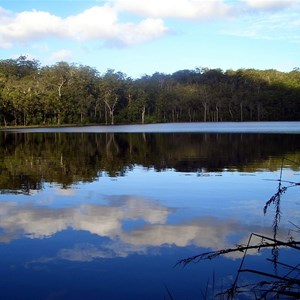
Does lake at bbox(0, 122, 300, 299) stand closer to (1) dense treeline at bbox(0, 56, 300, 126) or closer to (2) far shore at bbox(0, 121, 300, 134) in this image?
(2) far shore at bbox(0, 121, 300, 134)

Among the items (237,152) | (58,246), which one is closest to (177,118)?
(237,152)

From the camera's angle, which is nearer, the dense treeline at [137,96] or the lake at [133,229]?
the lake at [133,229]

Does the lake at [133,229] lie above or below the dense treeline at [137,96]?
below

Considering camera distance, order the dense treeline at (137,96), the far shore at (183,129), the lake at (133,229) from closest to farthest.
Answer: the lake at (133,229) → the far shore at (183,129) → the dense treeline at (137,96)

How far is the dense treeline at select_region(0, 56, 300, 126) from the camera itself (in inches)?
3780

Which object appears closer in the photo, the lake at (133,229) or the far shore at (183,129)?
the lake at (133,229)

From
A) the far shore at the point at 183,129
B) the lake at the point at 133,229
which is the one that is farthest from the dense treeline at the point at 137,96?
the lake at the point at 133,229

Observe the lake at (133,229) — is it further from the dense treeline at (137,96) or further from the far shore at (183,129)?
the dense treeline at (137,96)

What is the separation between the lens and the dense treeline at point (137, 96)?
96.0 meters

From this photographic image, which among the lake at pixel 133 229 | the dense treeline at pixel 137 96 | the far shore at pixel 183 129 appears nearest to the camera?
the lake at pixel 133 229

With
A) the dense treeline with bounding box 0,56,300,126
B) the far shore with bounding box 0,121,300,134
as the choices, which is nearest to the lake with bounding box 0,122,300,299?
the far shore with bounding box 0,121,300,134

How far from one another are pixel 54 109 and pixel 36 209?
87.0 metres

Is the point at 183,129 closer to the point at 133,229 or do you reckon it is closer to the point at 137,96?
the point at 137,96

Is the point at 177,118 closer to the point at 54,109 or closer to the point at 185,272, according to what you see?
the point at 54,109
